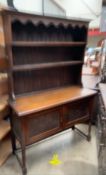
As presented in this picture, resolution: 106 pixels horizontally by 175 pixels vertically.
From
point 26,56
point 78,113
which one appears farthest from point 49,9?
point 78,113

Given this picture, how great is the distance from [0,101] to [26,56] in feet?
2.23

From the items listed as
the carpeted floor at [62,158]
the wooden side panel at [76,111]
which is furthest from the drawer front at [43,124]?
the carpeted floor at [62,158]

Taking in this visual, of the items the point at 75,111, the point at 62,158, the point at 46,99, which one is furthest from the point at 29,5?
the point at 62,158

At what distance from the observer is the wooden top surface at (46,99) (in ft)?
5.55

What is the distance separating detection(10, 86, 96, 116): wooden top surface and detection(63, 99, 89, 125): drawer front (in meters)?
0.10

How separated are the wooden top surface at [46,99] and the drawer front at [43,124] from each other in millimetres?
94

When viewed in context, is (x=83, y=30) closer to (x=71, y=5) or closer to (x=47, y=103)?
(x=47, y=103)

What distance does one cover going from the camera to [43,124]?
1860mm

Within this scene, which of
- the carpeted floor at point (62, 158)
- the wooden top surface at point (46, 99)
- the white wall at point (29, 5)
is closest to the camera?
the wooden top surface at point (46, 99)

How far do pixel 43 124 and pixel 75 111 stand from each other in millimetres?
529

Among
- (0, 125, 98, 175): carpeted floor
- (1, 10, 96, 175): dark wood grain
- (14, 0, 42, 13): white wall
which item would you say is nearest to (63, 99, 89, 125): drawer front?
(1, 10, 96, 175): dark wood grain

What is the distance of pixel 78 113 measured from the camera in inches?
87.7

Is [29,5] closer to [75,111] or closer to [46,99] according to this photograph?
[46,99]

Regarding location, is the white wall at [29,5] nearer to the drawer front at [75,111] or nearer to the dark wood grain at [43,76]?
the dark wood grain at [43,76]
